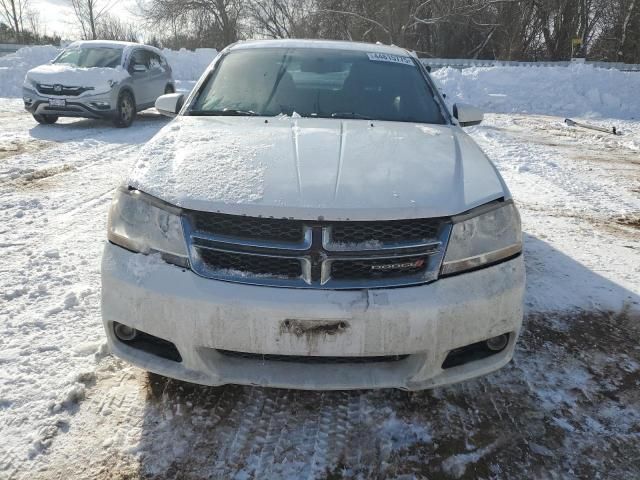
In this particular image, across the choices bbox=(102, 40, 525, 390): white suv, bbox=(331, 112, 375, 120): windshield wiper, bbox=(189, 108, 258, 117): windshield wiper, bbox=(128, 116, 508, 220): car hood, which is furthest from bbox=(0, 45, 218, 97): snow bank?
bbox=(102, 40, 525, 390): white suv

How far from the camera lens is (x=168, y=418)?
86.8 inches

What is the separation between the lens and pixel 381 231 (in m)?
1.97

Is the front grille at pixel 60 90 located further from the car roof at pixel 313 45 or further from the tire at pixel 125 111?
the car roof at pixel 313 45

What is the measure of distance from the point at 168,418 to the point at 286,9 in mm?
33344

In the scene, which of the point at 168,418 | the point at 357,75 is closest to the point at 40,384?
the point at 168,418

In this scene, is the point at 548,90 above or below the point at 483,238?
below

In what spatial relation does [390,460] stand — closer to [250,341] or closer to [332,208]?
[250,341]

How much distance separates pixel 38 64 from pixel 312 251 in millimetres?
20168

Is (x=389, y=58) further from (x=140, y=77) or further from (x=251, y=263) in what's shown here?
(x=140, y=77)

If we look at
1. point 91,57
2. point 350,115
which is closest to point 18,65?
point 91,57


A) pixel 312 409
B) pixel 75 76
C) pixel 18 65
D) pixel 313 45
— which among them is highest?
pixel 313 45

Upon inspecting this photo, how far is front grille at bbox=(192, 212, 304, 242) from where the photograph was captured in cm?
195

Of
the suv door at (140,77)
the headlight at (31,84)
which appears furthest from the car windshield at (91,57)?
the headlight at (31,84)

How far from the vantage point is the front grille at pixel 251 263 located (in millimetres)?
1948
